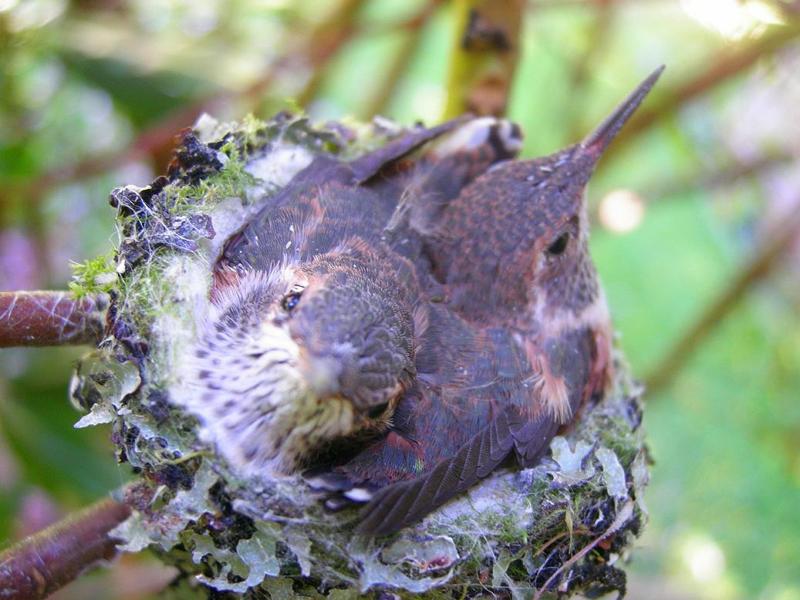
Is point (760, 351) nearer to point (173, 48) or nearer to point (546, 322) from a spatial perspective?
point (546, 322)

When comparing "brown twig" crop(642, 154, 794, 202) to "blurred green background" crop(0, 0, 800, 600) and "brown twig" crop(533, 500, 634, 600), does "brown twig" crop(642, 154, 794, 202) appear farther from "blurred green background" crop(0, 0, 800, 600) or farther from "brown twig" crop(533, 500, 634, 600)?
"brown twig" crop(533, 500, 634, 600)

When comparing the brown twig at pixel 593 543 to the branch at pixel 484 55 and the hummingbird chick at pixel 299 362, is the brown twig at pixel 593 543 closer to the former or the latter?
the hummingbird chick at pixel 299 362

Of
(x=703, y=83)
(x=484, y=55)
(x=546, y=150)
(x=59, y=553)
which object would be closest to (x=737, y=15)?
(x=703, y=83)

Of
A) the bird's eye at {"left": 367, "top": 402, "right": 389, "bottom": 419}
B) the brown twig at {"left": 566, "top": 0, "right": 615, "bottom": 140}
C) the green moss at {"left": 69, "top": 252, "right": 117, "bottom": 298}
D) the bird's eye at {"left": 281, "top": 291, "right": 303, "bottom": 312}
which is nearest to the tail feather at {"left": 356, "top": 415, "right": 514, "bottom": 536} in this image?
the bird's eye at {"left": 367, "top": 402, "right": 389, "bottom": 419}

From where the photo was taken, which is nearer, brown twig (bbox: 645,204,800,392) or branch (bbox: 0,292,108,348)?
branch (bbox: 0,292,108,348)

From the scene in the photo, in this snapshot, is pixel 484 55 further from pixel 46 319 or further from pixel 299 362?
pixel 46 319

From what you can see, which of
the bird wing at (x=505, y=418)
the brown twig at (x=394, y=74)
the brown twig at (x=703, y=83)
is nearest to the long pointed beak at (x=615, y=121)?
the bird wing at (x=505, y=418)
